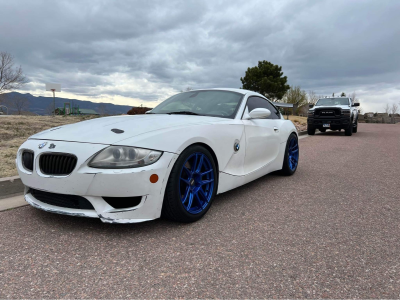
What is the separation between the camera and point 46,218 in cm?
288

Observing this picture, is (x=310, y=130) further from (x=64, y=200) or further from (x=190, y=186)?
(x=64, y=200)

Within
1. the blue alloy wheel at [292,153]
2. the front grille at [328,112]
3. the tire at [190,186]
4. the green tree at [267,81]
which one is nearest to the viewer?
the tire at [190,186]

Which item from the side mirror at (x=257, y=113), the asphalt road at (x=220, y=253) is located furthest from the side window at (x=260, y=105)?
the asphalt road at (x=220, y=253)

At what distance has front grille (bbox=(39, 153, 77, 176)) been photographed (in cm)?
242

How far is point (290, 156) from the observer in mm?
5105

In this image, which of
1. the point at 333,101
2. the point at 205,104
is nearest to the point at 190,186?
the point at 205,104

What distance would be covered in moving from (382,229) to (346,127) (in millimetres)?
12394

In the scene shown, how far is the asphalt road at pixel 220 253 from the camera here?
6.07ft

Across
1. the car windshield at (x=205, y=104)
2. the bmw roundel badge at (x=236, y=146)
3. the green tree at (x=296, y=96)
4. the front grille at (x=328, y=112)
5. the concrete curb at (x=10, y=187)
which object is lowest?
the concrete curb at (x=10, y=187)

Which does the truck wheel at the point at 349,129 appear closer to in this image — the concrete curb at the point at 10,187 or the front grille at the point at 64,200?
the concrete curb at the point at 10,187

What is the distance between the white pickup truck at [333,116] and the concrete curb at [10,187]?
13.2 meters

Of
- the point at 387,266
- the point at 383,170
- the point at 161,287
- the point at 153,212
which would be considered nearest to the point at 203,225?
the point at 153,212

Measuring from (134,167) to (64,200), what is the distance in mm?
656

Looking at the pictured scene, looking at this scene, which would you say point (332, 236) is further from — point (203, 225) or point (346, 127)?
point (346, 127)
